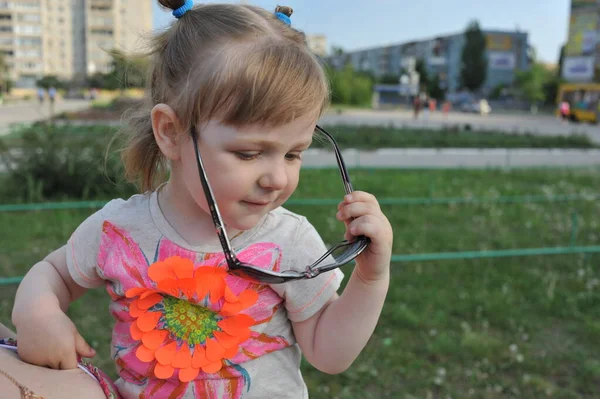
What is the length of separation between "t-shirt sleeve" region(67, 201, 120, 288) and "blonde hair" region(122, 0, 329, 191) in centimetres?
33

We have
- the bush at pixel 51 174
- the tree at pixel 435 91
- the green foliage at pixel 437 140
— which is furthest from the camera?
the tree at pixel 435 91

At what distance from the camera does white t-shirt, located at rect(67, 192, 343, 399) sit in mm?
1220

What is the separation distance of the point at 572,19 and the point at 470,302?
44341 mm

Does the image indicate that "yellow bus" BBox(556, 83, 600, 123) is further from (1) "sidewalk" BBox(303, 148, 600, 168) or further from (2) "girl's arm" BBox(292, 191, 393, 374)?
(2) "girl's arm" BBox(292, 191, 393, 374)

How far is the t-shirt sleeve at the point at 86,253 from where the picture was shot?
1.35 m

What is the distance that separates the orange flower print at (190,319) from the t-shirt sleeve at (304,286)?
1.1 inches

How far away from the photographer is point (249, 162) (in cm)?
111

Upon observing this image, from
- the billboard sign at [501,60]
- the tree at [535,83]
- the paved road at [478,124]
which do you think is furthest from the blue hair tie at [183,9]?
the billboard sign at [501,60]

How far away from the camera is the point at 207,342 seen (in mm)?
1224

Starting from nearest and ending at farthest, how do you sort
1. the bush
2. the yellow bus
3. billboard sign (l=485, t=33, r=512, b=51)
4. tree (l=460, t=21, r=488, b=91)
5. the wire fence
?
the wire fence < the bush < the yellow bus < tree (l=460, t=21, r=488, b=91) < billboard sign (l=485, t=33, r=512, b=51)

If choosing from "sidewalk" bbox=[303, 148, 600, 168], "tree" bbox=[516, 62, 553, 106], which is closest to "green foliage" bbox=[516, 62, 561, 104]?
"tree" bbox=[516, 62, 553, 106]

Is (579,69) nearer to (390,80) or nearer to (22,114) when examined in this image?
(390,80)

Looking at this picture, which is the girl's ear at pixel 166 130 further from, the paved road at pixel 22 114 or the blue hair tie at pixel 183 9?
the paved road at pixel 22 114

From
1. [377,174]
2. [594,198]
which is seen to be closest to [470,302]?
[594,198]
